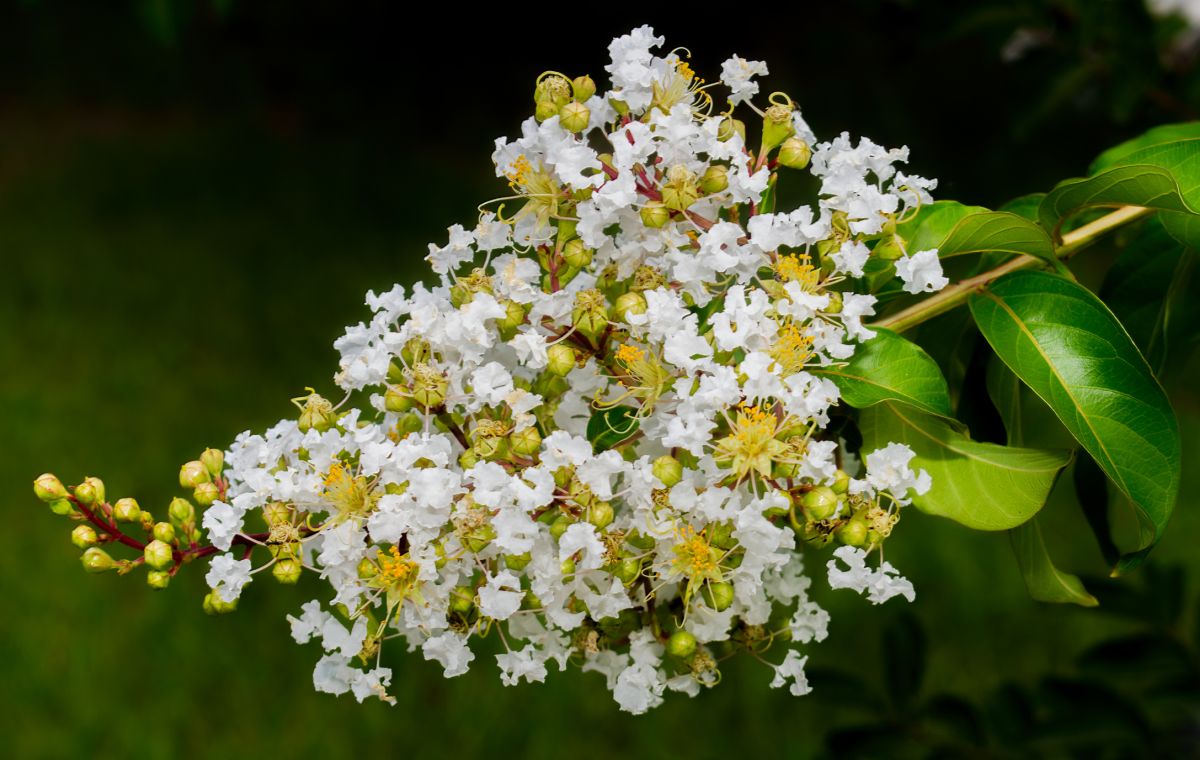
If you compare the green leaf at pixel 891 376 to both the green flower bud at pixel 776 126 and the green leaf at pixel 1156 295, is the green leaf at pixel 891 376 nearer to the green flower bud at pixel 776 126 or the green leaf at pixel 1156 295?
the green flower bud at pixel 776 126

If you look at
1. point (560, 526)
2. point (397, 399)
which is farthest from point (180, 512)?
point (560, 526)

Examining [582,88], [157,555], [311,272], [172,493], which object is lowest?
[157,555]

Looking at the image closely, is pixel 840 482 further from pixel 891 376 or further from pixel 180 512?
pixel 180 512

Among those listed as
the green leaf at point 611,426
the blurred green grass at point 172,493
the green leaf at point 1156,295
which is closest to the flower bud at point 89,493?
the green leaf at point 611,426

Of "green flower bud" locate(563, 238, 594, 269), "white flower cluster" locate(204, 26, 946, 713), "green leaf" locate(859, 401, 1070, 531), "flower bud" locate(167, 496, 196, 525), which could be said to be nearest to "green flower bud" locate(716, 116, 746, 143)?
"white flower cluster" locate(204, 26, 946, 713)

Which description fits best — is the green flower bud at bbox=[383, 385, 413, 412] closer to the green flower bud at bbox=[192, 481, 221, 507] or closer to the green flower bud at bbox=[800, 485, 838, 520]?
the green flower bud at bbox=[192, 481, 221, 507]

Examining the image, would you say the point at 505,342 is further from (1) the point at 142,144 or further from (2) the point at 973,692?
(1) the point at 142,144
